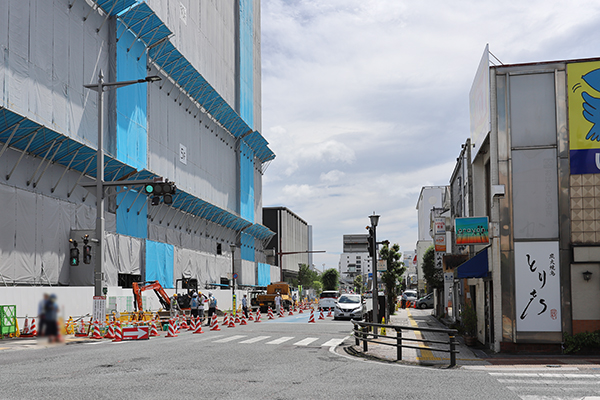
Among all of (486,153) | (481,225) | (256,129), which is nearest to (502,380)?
(481,225)

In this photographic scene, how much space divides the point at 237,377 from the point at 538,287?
11.6 meters

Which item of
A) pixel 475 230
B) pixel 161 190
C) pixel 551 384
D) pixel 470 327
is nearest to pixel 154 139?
pixel 161 190

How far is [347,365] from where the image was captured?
56.6ft

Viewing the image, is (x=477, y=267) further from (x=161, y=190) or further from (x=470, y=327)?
(x=161, y=190)

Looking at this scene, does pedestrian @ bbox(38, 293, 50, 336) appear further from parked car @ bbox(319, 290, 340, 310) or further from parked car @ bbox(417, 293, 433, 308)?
parked car @ bbox(417, 293, 433, 308)

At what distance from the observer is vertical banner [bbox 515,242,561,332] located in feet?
65.2

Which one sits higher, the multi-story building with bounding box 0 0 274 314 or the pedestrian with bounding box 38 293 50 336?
the multi-story building with bounding box 0 0 274 314

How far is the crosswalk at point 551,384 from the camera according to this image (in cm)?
1234

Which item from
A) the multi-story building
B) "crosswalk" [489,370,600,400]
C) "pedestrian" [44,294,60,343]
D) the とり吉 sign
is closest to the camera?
"pedestrian" [44,294,60,343]

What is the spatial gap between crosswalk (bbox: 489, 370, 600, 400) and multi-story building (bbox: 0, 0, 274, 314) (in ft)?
32.1

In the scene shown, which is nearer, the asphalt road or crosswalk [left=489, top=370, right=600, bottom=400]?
the asphalt road

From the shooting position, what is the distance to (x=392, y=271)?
160 feet

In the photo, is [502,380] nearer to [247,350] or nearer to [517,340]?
[517,340]

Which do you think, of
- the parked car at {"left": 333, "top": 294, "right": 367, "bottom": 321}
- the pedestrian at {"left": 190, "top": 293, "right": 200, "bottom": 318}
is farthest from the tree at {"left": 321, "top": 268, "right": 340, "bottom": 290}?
the pedestrian at {"left": 190, "top": 293, "right": 200, "bottom": 318}
